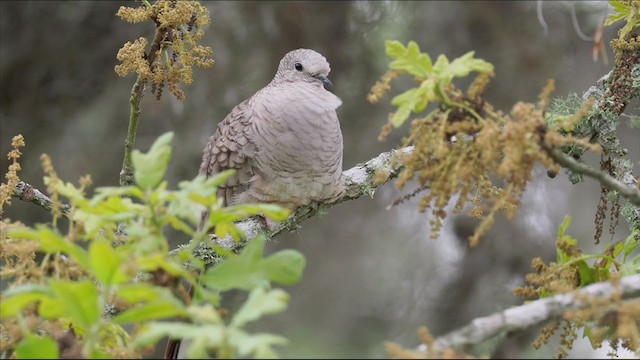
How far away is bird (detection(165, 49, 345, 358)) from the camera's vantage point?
190 cm

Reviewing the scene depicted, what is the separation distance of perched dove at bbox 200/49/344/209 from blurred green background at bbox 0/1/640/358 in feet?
3.80

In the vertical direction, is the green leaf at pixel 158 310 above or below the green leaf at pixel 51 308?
below

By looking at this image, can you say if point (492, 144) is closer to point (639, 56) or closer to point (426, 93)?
point (426, 93)

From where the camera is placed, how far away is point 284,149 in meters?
1.91

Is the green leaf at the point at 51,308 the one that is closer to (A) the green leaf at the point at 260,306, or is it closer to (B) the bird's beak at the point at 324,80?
(A) the green leaf at the point at 260,306

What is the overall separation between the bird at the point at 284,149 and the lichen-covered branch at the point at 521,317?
1.17m

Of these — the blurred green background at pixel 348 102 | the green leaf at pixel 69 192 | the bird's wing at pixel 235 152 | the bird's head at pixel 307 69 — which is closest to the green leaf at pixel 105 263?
the green leaf at pixel 69 192

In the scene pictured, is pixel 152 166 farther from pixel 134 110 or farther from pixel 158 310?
pixel 134 110

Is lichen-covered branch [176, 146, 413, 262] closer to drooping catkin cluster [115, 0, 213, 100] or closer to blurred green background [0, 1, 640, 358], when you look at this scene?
drooping catkin cluster [115, 0, 213, 100]

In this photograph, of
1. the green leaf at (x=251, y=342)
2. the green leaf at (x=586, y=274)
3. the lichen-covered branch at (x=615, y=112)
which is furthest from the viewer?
the lichen-covered branch at (x=615, y=112)

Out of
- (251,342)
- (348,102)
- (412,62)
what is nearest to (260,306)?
(251,342)

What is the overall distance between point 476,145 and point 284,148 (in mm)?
1133

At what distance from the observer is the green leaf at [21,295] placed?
0.63m

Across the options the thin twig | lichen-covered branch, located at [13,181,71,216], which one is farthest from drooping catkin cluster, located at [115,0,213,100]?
lichen-covered branch, located at [13,181,71,216]
